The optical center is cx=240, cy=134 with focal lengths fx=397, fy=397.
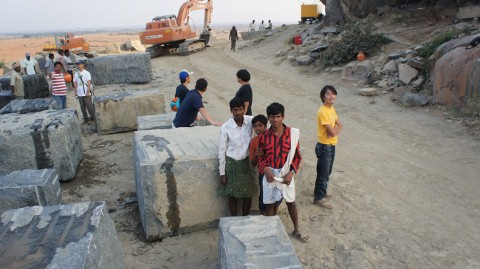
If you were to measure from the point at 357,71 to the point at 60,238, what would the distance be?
10604 millimetres

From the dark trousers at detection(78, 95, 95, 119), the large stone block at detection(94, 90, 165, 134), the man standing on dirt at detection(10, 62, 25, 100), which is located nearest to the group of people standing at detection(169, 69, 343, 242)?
the large stone block at detection(94, 90, 165, 134)

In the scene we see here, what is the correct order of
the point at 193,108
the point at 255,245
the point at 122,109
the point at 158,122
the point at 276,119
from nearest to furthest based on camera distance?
1. the point at 255,245
2. the point at 276,119
3. the point at 193,108
4. the point at 158,122
5. the point at 122,109

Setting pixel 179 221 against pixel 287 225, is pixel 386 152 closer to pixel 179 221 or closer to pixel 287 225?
pixel 287 225

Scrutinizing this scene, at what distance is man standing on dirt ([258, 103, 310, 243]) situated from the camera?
383cm

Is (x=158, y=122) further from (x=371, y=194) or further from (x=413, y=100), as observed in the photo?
(x=413, y=100)

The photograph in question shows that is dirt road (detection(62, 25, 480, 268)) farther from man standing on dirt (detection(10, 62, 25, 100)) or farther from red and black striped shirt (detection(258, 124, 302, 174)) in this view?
man standing on dirt (detection(10, 62, 25, 100))

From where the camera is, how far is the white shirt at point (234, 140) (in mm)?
4066

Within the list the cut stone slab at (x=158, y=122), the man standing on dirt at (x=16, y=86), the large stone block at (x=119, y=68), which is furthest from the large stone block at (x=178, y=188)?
the large stone block at (x=119, y=68)

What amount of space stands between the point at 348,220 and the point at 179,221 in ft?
Result: 6.33

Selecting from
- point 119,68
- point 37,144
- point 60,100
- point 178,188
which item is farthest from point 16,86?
point 178,188

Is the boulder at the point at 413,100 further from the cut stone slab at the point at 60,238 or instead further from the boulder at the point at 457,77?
the cut stone slab at the point at 60,238

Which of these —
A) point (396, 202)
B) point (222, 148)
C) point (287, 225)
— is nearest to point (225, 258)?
point (222, 148)

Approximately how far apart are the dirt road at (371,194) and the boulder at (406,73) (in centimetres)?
92

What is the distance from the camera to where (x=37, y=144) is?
557 centimetres
